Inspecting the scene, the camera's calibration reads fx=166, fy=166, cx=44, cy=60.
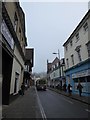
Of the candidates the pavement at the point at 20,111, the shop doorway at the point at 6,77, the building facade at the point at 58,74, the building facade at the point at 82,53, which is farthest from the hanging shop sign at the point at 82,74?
the shop doorway at the point at 6,77

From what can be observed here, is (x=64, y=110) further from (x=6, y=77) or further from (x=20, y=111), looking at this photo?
(x=6, y=77)

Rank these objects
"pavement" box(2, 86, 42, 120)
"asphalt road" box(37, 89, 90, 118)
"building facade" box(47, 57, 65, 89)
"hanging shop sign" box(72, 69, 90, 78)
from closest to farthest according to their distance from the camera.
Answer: "pavement" box(2, 86, 42, 120) < "asphalt road" box(37, 89, 90, 118) < "hanging shop sign" box(72, 69, 90, 78) < "building facade" box(47, 57, 65, 89)

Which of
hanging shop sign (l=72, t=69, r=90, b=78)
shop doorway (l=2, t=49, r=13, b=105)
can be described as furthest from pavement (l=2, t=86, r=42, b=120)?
hanging shop sign (l=72, t=69, r=90, b=78)

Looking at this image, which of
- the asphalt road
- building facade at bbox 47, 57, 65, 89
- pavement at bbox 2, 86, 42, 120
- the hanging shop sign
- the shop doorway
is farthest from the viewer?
building facade at bbox 47, 57, 65, 89

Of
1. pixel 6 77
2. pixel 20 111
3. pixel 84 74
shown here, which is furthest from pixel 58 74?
pixel 20 111

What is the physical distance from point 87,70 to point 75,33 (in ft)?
24.4

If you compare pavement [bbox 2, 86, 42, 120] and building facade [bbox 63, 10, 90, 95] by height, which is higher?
building facade [bbox 63, 10, 90, 95]

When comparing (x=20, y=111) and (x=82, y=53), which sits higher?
(x=82, y=53)

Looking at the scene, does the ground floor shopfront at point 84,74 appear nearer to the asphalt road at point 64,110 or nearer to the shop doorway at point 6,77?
the asphalt road at point 64,110

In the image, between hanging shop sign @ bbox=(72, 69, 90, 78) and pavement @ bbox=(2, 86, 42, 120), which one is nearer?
pavement @ bbox=(2, 86, 42, 120)

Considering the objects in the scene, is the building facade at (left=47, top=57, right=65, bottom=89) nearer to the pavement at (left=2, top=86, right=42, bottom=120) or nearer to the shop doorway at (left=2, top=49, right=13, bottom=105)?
the shop doorway at (left=2, top=49, right=13, bottom=105)

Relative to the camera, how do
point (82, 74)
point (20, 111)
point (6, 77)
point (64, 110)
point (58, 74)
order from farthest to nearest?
point (58, 74) → point (82, 74) → point (6, 77) → point (64, 110) → point (20, 111)

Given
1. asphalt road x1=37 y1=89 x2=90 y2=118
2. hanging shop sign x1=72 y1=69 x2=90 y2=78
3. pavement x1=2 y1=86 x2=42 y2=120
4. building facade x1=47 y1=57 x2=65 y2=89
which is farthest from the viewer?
building facade x1=47 y1=57 x2=65 y2=89

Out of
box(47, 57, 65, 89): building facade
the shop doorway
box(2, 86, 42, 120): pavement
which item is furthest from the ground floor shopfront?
the shop doorway
